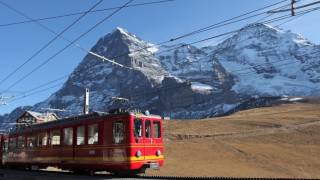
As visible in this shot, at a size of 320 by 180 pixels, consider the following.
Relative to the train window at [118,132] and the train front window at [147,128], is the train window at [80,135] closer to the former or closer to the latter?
the train window at [118,132]

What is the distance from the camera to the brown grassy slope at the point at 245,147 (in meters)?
67.5

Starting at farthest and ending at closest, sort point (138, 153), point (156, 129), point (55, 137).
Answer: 1. point (55, 137)
2. point (156, 129)
3. point (138, 153)

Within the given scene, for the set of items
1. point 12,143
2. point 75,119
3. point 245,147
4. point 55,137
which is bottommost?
point 55,137

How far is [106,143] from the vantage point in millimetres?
26578

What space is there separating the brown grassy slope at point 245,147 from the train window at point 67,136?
14.0 m

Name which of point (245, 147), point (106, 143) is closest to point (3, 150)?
point (106, 143)

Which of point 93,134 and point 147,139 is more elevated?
point 93,134

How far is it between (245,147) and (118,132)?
7142cm

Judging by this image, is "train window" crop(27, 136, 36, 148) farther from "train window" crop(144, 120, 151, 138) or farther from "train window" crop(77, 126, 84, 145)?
"train window" crop(144, 120, 151, 138)

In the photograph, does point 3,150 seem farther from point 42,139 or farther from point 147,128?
point 147,128

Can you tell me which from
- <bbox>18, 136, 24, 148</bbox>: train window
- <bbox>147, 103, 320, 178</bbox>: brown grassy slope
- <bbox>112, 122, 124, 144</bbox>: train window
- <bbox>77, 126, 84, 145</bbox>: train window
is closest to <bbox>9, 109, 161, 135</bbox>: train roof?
<bbox>77, 126, 84, 145</bbox>: train window

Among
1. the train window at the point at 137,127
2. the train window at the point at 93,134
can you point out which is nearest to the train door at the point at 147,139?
the train window at the point at 137,127

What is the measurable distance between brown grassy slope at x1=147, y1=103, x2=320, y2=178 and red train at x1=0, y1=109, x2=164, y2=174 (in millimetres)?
13410

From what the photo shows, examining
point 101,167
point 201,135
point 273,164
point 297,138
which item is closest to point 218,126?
point 201,135
